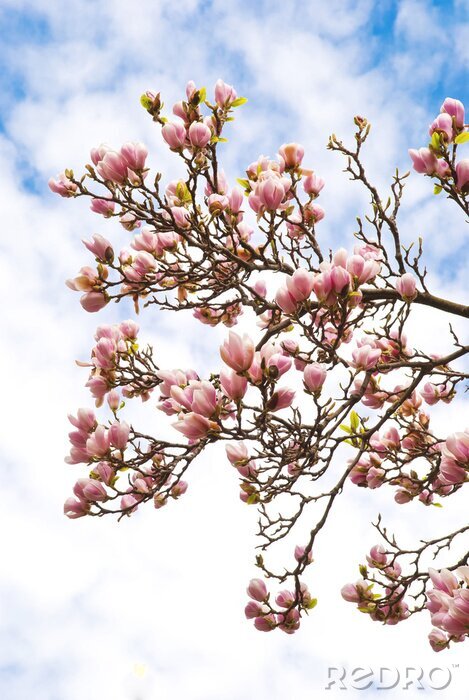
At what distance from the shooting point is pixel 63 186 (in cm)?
448

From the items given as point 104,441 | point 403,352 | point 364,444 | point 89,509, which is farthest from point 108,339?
point 403,352

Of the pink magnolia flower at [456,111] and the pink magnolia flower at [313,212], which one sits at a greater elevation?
the pink magnolia flower at [313,212]

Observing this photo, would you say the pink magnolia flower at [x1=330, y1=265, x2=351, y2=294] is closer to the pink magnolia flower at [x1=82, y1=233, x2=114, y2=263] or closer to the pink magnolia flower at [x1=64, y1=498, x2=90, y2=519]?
the pink magnolia flower at [x1=82, y1=233, x2=114, y2=263]

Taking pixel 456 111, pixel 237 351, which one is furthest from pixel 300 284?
pixel 456 111

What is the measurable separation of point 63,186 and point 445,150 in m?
2.51

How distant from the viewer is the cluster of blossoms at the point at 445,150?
163 inches

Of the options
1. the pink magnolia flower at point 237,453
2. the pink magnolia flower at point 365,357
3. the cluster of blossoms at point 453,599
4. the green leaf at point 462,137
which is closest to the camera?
the cluster of blossoms at point 453,599

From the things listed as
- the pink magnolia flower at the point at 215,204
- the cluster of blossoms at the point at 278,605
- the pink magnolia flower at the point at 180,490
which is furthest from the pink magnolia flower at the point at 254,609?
the pink magnolia flower at the point at 215,204

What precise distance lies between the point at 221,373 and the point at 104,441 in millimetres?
1316

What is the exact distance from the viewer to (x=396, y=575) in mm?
5070

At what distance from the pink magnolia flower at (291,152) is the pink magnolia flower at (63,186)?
1439mm

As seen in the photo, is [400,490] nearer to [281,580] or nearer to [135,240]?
[281,580]

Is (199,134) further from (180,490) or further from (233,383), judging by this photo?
(180,490)

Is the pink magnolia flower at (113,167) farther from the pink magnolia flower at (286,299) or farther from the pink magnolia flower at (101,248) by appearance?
the pink magnolia flower at (286,299)
